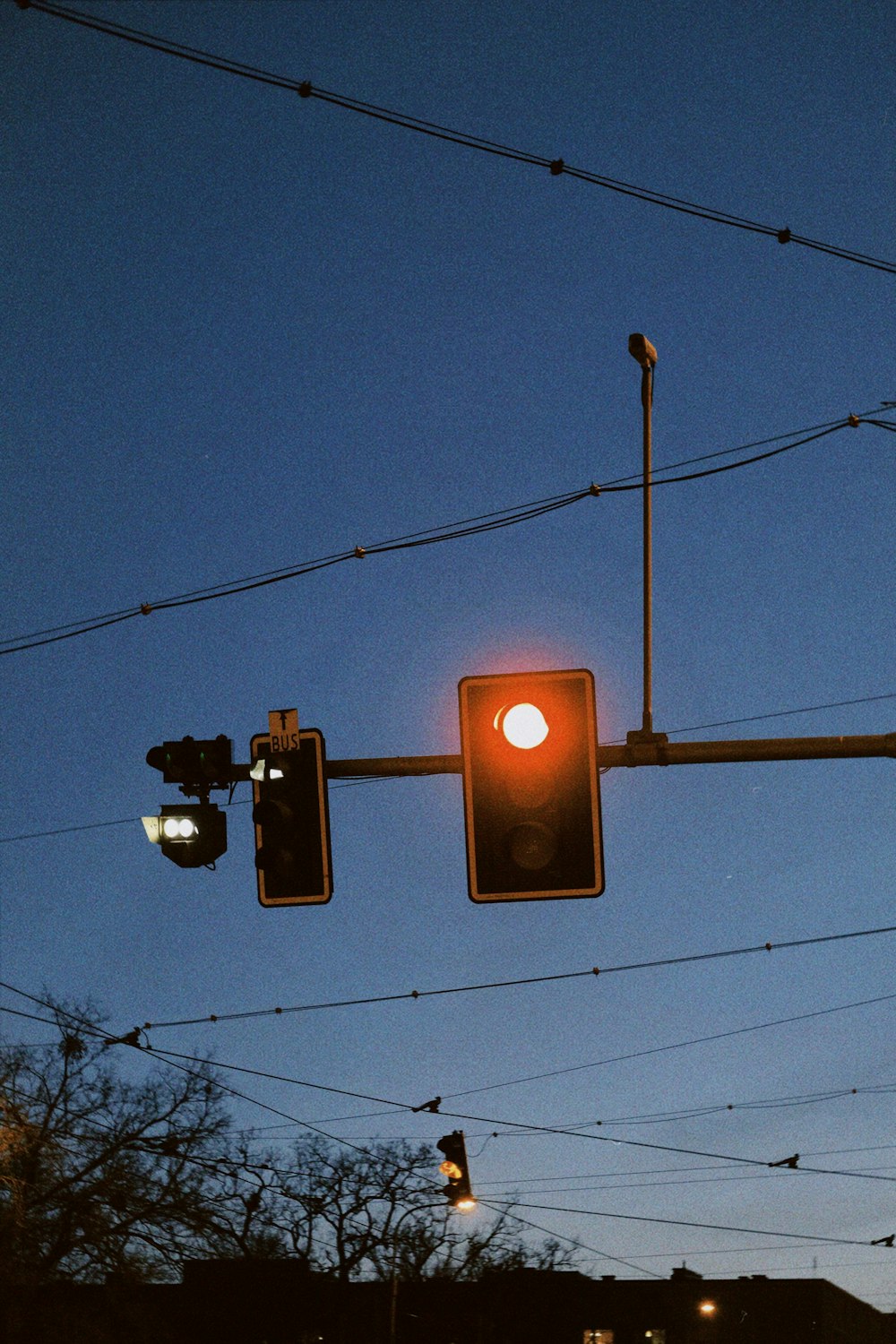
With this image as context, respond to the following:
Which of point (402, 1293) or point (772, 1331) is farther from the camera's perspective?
point (772, 1331)

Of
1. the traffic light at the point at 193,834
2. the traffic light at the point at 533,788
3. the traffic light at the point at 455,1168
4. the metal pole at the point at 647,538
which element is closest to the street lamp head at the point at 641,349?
the metal pole at the point at 647,538

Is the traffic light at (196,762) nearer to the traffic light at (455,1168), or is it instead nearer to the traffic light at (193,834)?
the traffic light at (193,834)

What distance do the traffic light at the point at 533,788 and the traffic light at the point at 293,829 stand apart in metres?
0.98

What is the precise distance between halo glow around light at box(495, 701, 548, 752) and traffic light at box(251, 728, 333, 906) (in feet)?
3.94

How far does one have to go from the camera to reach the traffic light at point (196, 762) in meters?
7.37

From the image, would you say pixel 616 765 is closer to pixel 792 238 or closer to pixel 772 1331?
pixel 792 238

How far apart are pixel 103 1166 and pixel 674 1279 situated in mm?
36907

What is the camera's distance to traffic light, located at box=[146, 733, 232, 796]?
24.2 feet

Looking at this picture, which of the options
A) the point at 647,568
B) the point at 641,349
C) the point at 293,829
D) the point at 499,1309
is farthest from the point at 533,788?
the point at 499,1309

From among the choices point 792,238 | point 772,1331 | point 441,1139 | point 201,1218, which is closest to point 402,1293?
point 772,1331

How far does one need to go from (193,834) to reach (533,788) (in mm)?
2217

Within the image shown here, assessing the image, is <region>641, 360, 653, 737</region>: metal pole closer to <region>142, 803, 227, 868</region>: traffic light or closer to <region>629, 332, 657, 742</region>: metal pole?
<region>629, 332, 657, 742</region>: metal pole

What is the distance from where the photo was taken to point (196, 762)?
738 cm

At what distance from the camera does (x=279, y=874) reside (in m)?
6.81
